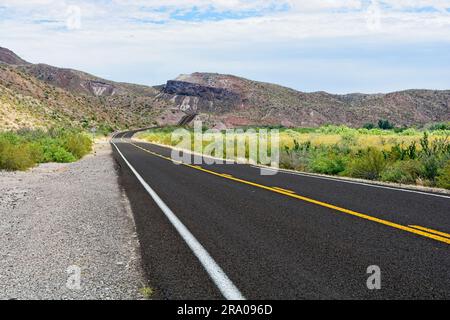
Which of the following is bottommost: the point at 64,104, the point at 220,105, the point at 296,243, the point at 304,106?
the point at 296,243

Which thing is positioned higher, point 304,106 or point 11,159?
point 304,106

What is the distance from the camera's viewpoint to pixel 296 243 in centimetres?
650

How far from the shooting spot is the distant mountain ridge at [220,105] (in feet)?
311

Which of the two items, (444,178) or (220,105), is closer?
(444,178)

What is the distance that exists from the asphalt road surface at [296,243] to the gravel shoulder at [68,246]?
291 mm

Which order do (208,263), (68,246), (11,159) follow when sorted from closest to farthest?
(208,263), (68,246), (11,159)

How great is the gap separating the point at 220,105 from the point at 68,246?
14719 cm

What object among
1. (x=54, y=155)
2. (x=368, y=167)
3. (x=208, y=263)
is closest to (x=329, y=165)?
(x=368, y=167)

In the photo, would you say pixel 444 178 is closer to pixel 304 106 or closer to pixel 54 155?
pixel 54 155


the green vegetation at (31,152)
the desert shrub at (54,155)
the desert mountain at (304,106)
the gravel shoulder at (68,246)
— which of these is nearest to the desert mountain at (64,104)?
the desert mountain at (304,106)

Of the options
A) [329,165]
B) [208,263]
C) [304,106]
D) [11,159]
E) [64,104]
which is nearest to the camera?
[208,263]

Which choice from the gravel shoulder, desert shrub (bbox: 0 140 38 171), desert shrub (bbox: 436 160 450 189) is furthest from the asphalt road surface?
desert shrub (bbox: 0 140 38 171)

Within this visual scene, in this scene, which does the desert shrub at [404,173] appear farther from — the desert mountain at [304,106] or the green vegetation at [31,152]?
the desert mountain at [304,106]
